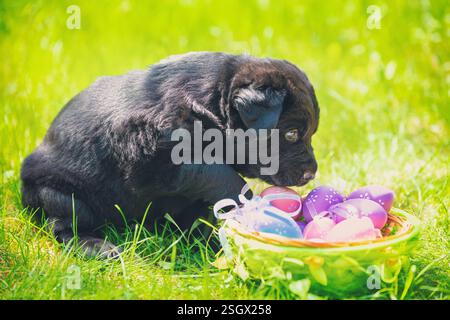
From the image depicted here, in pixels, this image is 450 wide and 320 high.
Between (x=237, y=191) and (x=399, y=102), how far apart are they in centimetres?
306

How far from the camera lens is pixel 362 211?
3.27m

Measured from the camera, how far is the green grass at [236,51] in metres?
3.26

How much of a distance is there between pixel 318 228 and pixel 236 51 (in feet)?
12.1

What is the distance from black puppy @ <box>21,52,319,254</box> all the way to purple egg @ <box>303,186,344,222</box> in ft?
0.84

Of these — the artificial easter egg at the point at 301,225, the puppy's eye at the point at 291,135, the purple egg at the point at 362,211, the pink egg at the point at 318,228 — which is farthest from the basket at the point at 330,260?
the puppy's eye at the point at 291,135

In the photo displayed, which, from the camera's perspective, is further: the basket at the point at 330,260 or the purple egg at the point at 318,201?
the purple egg at the point at 318,201

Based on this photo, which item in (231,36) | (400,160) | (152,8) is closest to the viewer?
(400,160)

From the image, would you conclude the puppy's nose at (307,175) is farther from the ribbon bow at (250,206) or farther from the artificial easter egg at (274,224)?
the artificial easter egg at (274,224)

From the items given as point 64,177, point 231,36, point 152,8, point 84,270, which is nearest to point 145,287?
point 84,270

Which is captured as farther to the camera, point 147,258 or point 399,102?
point 399,102

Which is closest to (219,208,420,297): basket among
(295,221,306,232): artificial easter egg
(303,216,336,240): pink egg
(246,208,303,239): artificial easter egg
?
(246,208,303,239): artificial easter egg

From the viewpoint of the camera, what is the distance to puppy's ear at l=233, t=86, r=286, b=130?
3438 millimetres
